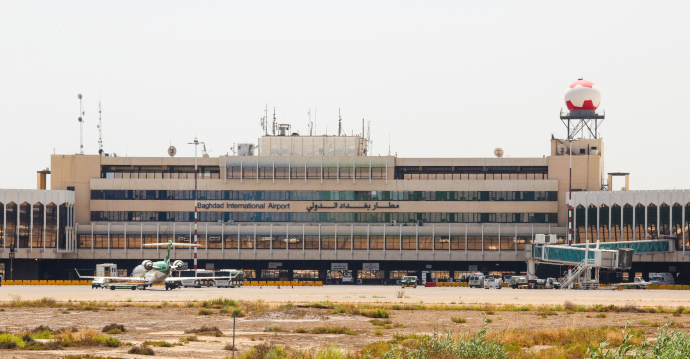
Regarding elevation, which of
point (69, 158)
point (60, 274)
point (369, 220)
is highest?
point (69, 158)

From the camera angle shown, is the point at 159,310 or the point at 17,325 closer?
the point at 17,325

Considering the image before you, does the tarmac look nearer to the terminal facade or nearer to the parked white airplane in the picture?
the parked white airplane

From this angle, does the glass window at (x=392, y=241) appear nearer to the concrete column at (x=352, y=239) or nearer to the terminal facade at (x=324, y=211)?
the terminal facade at (x=324, y=211)

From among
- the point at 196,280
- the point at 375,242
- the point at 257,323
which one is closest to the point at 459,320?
the point at 257,323

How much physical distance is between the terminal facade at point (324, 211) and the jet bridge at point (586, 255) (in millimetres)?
9172

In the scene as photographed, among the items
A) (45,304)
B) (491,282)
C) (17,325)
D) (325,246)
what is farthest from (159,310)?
(325,246)

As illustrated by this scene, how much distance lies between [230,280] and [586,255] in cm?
4187

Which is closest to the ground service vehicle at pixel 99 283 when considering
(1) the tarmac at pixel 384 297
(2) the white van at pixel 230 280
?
(1) the tarmac at pixel 384 297

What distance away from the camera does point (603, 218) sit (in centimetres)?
11762

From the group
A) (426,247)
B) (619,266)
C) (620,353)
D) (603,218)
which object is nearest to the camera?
(620,353)

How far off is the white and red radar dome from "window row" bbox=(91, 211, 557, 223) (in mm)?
16587

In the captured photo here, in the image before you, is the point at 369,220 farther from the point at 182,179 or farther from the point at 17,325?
the point at 17,325

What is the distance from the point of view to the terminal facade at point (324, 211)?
126 m

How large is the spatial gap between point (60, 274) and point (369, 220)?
44.3 metres
